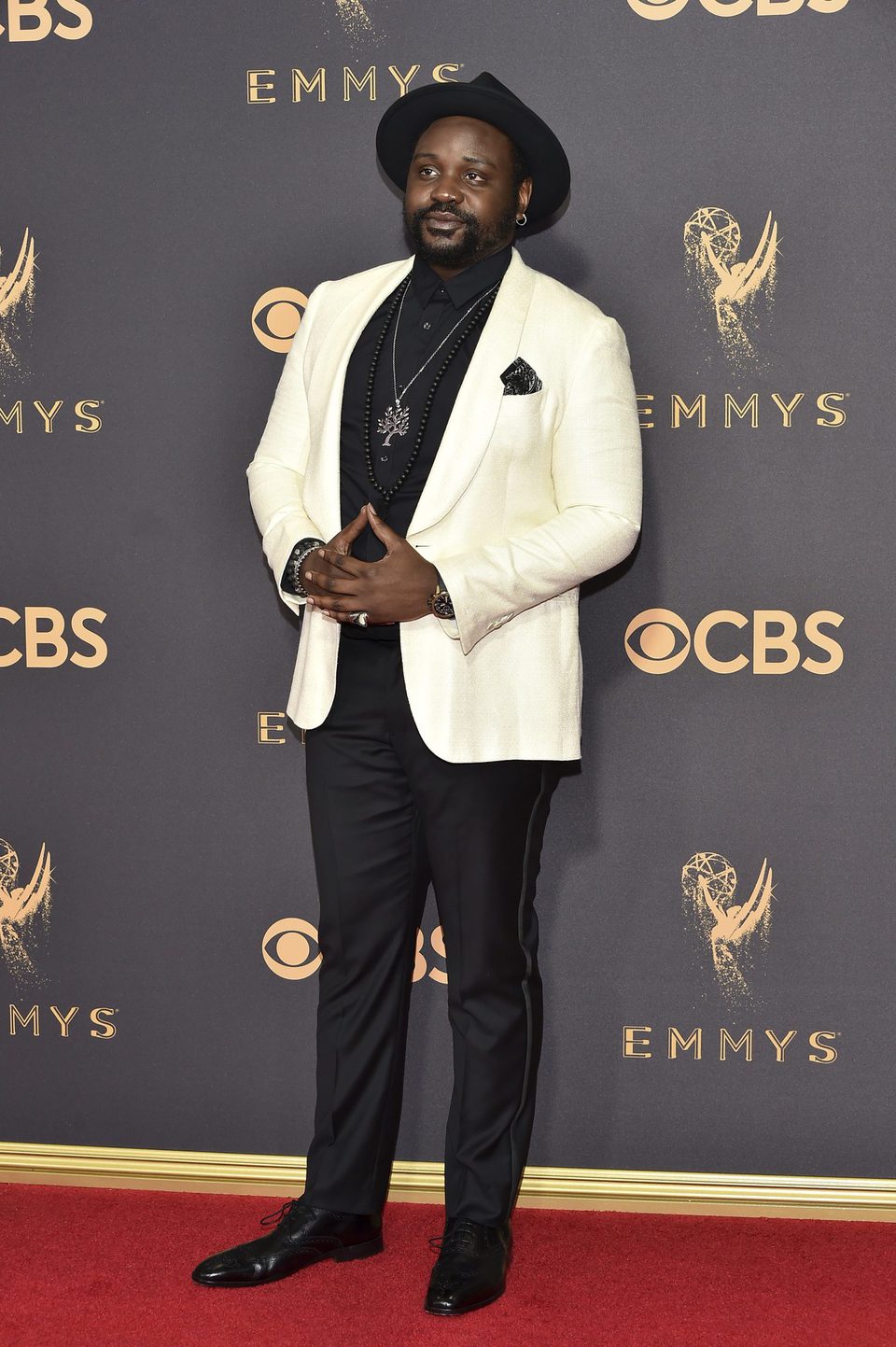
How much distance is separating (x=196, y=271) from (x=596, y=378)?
0.92 m

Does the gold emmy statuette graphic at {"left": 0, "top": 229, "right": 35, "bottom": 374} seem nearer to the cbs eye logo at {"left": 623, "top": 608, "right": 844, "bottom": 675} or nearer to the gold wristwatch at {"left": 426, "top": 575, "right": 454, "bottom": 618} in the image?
the gold wristwatch at {"left": 426, "top": 575, "right": 454, "bottom": 618}

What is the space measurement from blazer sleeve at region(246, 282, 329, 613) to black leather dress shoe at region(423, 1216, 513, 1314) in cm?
120

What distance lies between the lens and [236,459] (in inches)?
104

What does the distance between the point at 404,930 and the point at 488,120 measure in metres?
1.51

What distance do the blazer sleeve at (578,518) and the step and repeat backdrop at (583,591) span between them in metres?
0.28

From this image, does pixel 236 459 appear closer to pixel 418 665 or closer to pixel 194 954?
pixel 418 665

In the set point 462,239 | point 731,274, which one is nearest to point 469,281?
point 462,239

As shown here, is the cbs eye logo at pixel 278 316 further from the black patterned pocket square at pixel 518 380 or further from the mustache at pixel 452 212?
the black patterned pocket square at pixel 518 380

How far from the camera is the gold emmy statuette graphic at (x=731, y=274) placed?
8.08ft

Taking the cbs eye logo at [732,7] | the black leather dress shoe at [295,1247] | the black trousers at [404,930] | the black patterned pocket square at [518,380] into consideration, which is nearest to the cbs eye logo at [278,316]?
the black patterned pocket square at [518,380]

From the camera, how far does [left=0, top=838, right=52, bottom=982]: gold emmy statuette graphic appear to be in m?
2.73

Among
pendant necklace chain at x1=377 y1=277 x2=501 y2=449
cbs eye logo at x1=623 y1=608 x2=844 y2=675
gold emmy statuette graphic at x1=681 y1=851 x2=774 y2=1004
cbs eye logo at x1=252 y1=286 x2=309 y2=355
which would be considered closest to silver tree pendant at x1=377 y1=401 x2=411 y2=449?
pendant necklace chain at x1=377 y1=277 x2=501 y2=449

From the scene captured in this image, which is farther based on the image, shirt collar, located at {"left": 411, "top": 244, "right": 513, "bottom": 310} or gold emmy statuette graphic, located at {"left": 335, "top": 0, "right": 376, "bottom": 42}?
gold emmy statuette graphic, located at {"left": 335, "top": 0, "right": 376, "bottom": 42}

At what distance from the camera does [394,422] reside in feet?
7.35
